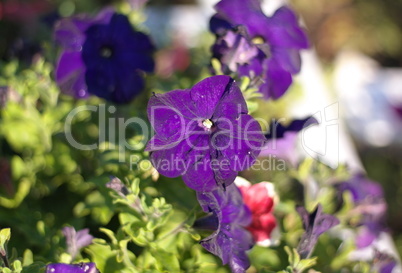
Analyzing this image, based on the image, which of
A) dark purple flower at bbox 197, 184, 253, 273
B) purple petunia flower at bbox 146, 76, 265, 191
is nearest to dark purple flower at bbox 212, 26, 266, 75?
purple petunia flower at bbox 146, 76, 265, 191

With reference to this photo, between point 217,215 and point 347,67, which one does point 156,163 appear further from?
point 347,67

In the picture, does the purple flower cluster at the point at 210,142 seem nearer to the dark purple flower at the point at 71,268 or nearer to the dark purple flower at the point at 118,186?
the dark purple flower at the point at 118,186

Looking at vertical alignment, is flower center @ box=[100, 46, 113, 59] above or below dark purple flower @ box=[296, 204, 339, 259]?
above

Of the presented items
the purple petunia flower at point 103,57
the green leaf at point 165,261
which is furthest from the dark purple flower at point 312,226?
the purple petunia flower at point 103,57

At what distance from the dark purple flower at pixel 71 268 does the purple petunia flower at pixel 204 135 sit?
0.20 metres

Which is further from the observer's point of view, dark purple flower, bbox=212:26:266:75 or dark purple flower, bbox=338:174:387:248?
dark purple flower, bbox=338:174:387:248

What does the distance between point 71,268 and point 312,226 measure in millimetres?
448

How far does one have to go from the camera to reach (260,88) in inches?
42.6

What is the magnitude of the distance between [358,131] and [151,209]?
5.53ft

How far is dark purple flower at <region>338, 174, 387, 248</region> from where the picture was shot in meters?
1.29

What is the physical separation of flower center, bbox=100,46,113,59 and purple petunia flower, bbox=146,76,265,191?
0.45 m

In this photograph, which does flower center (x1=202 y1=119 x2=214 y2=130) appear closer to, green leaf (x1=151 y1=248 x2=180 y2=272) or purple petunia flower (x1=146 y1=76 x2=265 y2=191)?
purple petunia flower (x1=146 y1=76 x2=265 y2=191)

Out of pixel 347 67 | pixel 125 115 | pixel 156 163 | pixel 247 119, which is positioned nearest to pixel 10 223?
pixel 125 115

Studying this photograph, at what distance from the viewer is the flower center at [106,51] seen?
1258 mm
